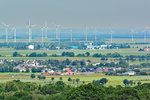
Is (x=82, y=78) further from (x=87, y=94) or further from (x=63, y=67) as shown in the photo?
(x=87, y=94)

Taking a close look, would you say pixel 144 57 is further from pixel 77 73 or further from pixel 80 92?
pixel 80 92

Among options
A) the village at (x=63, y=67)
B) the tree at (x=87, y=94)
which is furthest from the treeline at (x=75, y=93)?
the village at (x=63, y=67)

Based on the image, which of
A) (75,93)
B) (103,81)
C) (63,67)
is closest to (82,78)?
(103,81)

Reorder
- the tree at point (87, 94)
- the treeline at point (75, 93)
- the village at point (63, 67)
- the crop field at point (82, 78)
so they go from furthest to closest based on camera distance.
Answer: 1. the village at point (63, 67)
2. the crop field at point (82, 78)
3. the treeline at point (75, 93)
4. the tree at point (87, 94)

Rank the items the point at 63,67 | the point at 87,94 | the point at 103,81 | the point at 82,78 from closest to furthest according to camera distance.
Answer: the point at 87,94
the point at 103,81
the point at 82,78
the point at 63,67

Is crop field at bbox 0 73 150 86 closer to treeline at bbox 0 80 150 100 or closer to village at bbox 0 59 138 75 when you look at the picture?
village at bbox 0 59 138 75

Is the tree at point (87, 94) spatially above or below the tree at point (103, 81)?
above

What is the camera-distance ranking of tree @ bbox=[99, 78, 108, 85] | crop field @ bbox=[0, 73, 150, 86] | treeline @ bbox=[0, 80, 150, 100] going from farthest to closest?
1. crop field @ bbox=[0, 73, 150, 86]
2. tree @ bbox=[99, 78, 108, 85]
3. treeline @ bbox=[0, 80, 150, 100]

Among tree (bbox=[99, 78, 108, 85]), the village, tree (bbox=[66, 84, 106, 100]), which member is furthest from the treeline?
the village

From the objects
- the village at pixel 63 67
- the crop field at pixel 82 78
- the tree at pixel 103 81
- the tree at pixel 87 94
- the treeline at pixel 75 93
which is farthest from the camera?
the village at pixel 63 67

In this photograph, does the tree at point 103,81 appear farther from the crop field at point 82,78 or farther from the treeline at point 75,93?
the treeline at point 75,93

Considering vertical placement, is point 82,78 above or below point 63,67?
below

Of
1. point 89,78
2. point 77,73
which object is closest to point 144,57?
point 77,73
